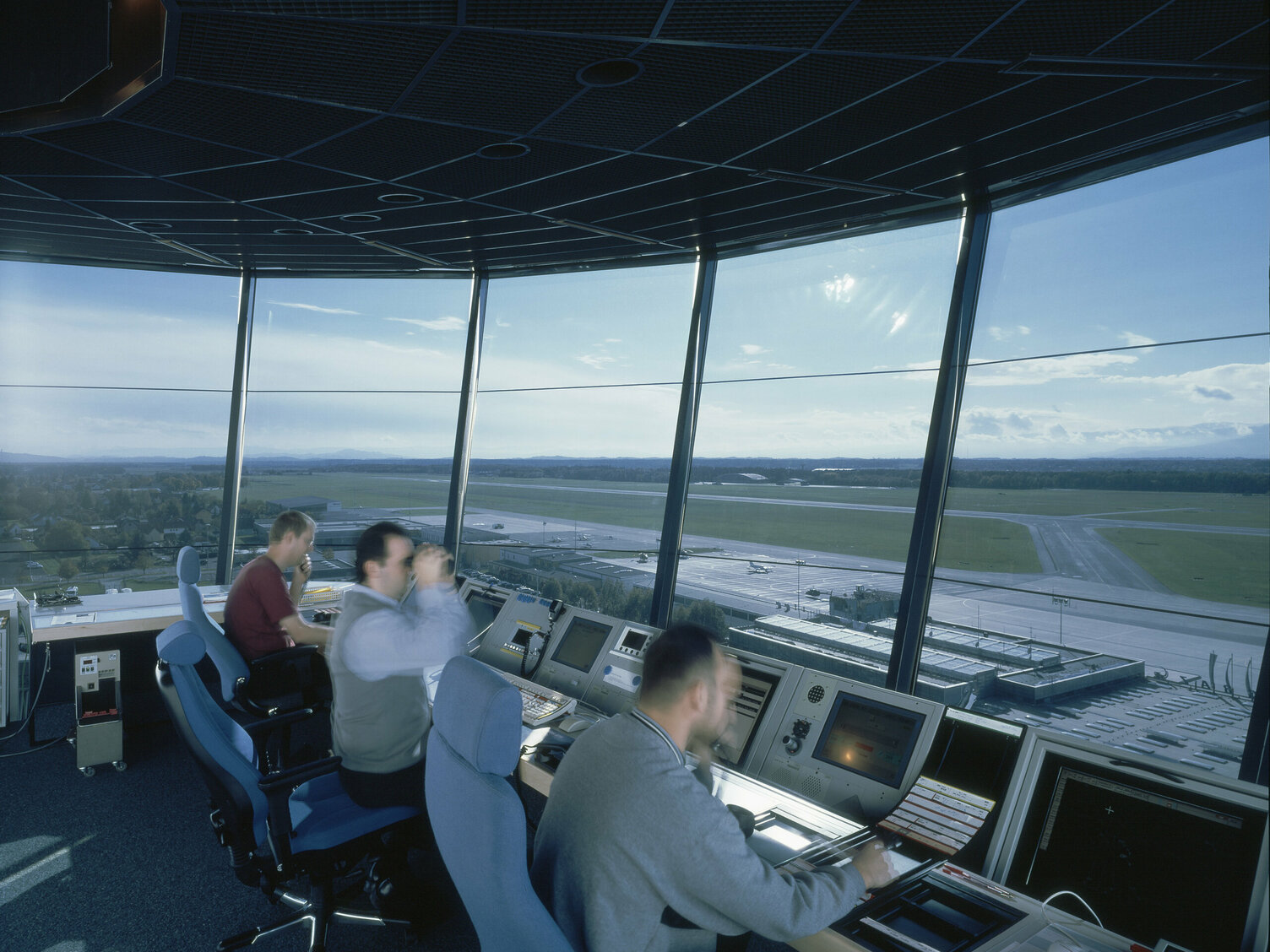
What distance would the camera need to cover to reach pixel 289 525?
12.5 ft

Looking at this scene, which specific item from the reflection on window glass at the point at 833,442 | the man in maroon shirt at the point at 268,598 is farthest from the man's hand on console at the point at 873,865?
the reflection on window glass at the point at 833,442

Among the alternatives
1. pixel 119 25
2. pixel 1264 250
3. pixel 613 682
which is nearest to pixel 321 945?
pixel 613 682

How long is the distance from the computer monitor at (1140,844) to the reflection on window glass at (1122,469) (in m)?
0.08

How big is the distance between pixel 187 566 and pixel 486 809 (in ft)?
10.7

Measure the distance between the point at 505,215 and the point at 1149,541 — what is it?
43.3 m

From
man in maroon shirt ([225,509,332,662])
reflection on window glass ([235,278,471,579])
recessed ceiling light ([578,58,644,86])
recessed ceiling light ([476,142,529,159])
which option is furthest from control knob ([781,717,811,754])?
reflection on window glass ([235,278,471,579])

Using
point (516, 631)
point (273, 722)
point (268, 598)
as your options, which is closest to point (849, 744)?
point (516, 631)

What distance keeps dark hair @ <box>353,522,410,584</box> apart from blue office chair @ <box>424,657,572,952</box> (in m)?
A: 1.29

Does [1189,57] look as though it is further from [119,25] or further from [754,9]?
[119,25]

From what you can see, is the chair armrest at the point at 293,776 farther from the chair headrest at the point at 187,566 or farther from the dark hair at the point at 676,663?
the chair headrest at the point at 187,566

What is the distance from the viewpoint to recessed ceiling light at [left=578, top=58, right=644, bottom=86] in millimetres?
1958

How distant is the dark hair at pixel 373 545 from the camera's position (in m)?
2.66

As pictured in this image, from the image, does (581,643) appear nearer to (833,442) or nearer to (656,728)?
(656,728)

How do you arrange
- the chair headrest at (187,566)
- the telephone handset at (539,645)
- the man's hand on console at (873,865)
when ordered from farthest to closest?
the chair headrest at (187,566)
the telephone handset at (539,645)
the man's hand on console at (873,865)
